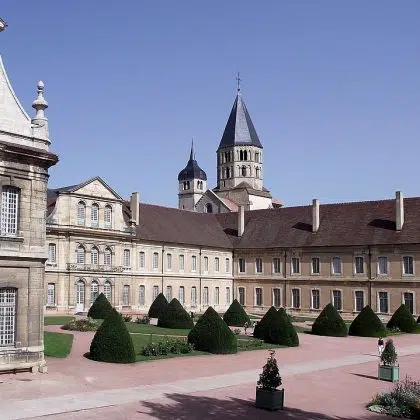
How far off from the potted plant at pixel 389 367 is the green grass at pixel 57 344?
38.1 feet

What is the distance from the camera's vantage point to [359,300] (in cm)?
4816

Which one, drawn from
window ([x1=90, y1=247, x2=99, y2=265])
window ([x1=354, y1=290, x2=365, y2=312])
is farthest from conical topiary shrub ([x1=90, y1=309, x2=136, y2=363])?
window ([x1=354, y1=290, x2=365, y2=312])

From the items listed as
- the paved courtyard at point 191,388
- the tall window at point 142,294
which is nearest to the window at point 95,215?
the tall window at point 142,294

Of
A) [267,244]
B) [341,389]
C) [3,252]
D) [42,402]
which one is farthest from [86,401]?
[267,244]

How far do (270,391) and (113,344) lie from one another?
869cm

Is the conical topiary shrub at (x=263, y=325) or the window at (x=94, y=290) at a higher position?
the window at (x=94, y=290)

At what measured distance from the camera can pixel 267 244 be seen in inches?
2117

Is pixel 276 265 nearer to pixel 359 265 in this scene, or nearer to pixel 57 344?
pixel 359 265

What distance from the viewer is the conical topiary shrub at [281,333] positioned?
98.0ft

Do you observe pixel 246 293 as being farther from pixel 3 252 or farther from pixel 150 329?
pixel 3 252

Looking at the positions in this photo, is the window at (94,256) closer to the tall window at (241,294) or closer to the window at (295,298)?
the tall window at (241,294)

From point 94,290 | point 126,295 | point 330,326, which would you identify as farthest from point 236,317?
point 94,290

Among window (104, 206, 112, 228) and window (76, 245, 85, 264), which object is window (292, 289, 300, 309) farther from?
window (76, 245, 85, 264)

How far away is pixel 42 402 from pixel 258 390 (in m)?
5.46
